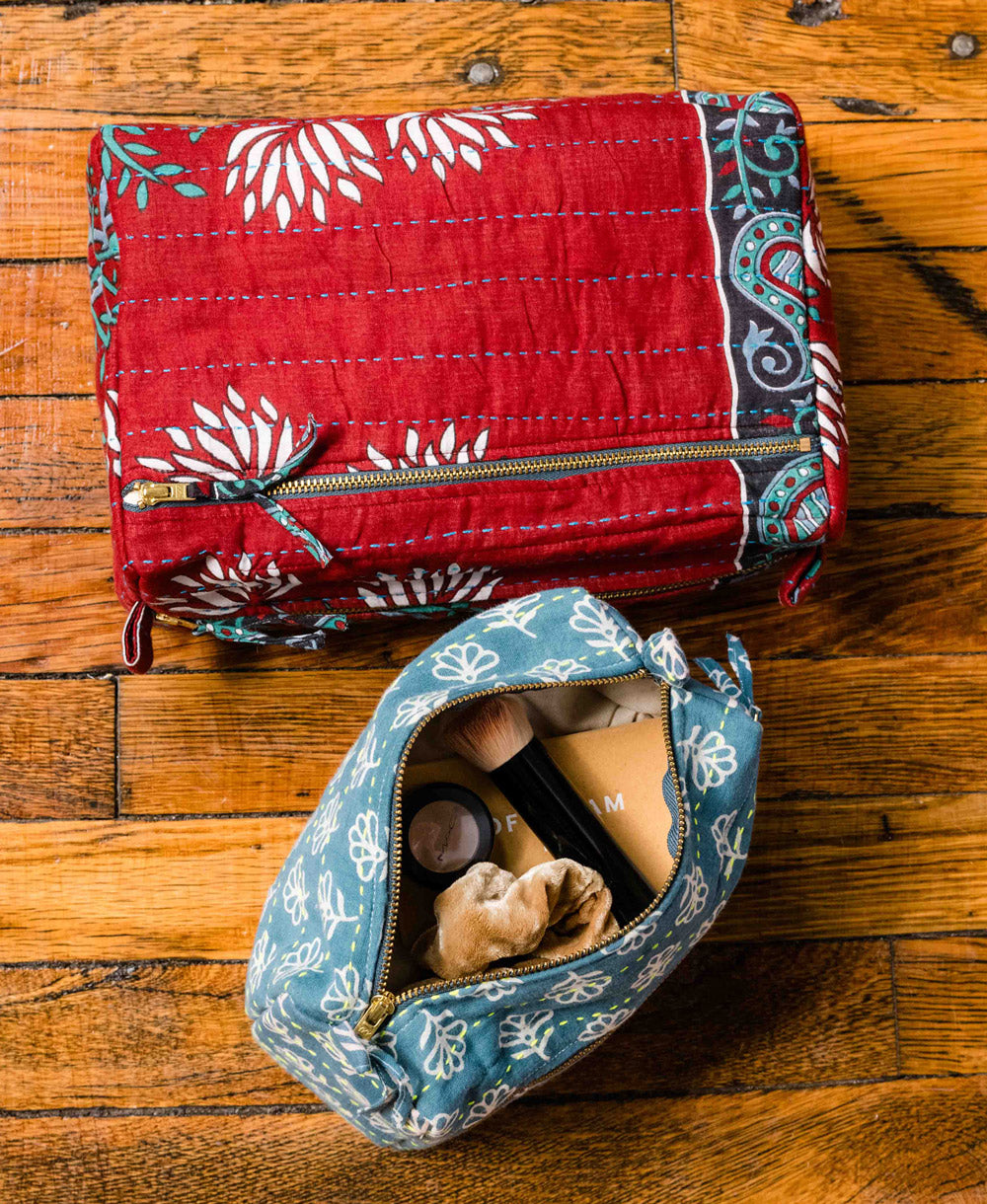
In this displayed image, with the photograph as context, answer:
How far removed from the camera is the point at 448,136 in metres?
0.69

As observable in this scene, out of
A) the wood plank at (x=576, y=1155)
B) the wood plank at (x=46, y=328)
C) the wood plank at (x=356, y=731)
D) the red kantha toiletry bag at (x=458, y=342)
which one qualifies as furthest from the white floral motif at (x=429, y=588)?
the wood plank at (x=576, y=1155)

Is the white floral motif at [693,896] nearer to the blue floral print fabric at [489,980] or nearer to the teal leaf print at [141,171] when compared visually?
the blue floral print fabric at [489,980]

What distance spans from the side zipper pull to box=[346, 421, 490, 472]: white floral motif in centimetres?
21

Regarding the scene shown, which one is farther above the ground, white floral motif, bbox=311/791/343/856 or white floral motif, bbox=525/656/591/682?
white floral motif, bbox=525/656/591/682

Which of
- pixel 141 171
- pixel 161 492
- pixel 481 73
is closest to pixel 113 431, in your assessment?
pixel 161 492

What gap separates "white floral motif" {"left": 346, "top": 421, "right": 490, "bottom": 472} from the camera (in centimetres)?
67

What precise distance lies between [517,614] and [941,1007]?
0.55 metres

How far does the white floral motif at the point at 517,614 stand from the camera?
2.26 feet

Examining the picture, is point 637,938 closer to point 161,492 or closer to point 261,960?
point 261,960

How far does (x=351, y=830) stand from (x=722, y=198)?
20.4 inches

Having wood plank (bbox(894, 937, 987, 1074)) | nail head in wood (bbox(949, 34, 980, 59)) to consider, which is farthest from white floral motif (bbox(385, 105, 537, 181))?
wood plank (bbox(894, 937, 987, 1074))

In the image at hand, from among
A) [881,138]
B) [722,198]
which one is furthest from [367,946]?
[881,138]

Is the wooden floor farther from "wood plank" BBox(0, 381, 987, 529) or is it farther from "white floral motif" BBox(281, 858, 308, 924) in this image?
"white floral motif" BBox(281, 858, 308, 924)

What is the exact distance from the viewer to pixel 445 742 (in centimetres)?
72
